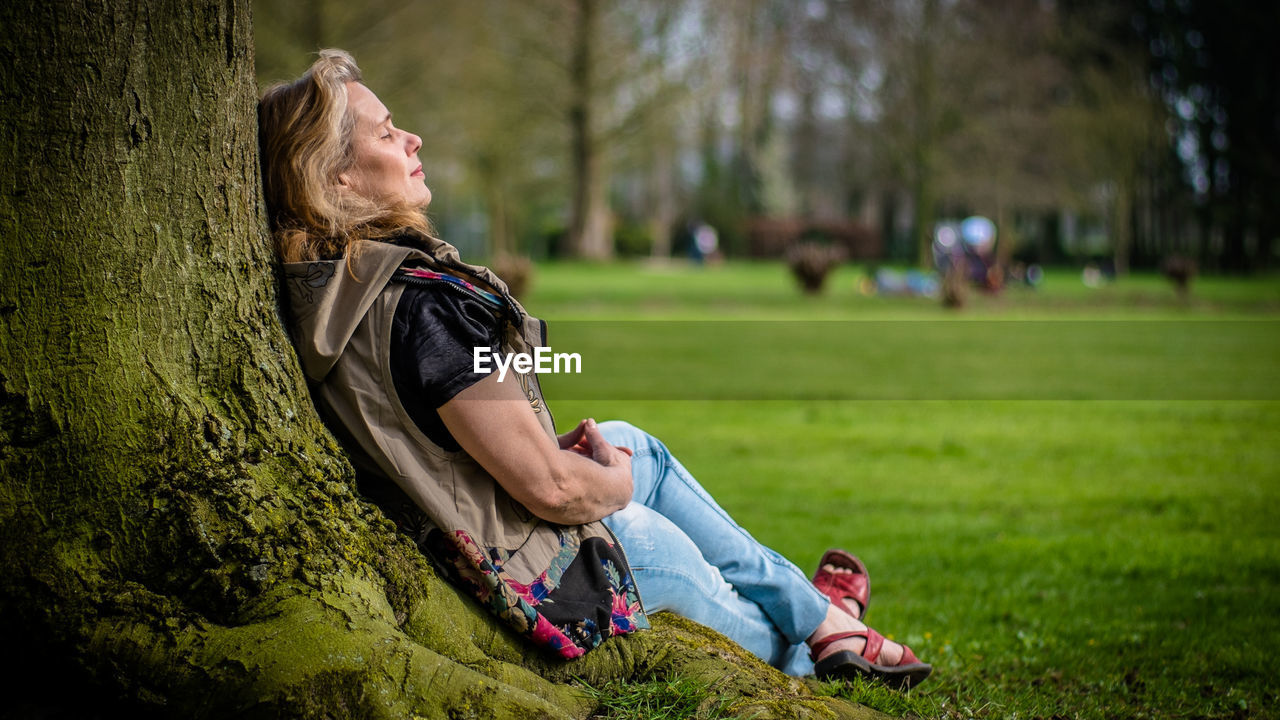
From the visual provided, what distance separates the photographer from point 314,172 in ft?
7.61

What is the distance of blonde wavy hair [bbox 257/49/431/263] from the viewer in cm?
232

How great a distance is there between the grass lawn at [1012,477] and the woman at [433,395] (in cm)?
90

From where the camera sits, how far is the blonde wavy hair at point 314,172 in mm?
2316

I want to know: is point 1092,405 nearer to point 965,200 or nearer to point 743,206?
point 965,200

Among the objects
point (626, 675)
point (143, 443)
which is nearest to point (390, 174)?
point (143, 443)

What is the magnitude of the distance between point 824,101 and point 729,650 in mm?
41581

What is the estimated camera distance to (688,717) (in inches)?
87.7

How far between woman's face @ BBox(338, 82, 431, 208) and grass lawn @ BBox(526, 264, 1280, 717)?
1.70m

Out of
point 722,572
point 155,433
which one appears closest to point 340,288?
point 155,433

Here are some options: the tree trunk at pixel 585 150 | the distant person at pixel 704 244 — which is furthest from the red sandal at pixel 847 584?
the distant person at pixel 704 244

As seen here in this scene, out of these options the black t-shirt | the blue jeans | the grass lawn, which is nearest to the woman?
the black t-shirt

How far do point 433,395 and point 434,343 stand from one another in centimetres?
10

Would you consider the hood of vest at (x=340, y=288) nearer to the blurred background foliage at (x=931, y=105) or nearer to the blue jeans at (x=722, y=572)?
the blue jeans at (x=722, y=572)

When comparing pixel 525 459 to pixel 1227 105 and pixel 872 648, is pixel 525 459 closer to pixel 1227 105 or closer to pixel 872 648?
pixel 872 648
